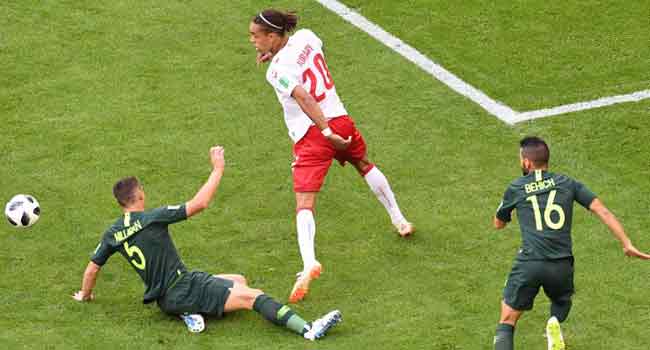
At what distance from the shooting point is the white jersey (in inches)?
418

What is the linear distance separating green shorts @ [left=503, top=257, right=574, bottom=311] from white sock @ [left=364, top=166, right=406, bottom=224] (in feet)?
7.60

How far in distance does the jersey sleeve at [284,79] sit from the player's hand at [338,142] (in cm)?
51

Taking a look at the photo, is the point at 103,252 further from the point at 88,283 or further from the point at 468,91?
the point at 468,91

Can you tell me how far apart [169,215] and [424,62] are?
18.8 feet

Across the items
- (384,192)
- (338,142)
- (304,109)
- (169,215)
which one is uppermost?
(304,109)

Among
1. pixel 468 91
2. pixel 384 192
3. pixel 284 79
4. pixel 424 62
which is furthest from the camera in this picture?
pixel 424 62

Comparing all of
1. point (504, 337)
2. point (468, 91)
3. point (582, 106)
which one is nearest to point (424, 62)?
point (468, 91)

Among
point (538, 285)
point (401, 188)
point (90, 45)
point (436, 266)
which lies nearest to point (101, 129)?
point (90, 45)

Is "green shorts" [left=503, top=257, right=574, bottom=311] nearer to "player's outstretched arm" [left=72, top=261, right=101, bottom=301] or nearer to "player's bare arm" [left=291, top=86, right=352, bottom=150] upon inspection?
"player's bare arm" [left=291, top=86, right=352, bottom=150]

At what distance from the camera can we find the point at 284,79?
1055 cm

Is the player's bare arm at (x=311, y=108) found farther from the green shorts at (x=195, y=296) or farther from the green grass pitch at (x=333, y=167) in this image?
the green shorts at (x=195, y=296)

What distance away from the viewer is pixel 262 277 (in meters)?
11.1

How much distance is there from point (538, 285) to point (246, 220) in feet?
11.9

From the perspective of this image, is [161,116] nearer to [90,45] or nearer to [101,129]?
[101,129]
